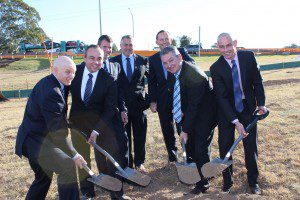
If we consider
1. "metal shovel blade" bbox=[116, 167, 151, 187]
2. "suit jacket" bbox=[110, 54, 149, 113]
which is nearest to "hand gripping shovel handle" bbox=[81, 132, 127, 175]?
"metal shovel blade" bbox=[116, 167, 151, 187]

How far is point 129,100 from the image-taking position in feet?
16.7

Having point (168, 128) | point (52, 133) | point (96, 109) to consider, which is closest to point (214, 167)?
point (168, 128)

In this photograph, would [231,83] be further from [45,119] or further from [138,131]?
[45,119]

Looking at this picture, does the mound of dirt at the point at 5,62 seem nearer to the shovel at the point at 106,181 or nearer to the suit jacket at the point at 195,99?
the shovel at the point at 106,181

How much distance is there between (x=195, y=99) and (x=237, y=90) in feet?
1.81

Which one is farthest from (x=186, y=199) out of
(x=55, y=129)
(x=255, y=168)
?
(x=55, y=129)

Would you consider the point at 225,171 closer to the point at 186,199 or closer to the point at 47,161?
the point at 186,199

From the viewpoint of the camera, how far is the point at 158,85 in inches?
206

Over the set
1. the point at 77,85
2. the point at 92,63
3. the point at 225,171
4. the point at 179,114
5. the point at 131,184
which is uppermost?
the point at 92,63

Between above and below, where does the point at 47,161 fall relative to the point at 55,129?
below

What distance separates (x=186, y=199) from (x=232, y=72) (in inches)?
66.2

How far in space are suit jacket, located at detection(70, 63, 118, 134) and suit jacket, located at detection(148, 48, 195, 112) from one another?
41.3 inches

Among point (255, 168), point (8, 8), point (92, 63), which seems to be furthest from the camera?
point (8, 8)

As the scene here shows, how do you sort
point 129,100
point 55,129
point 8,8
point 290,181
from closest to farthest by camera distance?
point 55,129, point 290,181, point 129,100, point 8,8
